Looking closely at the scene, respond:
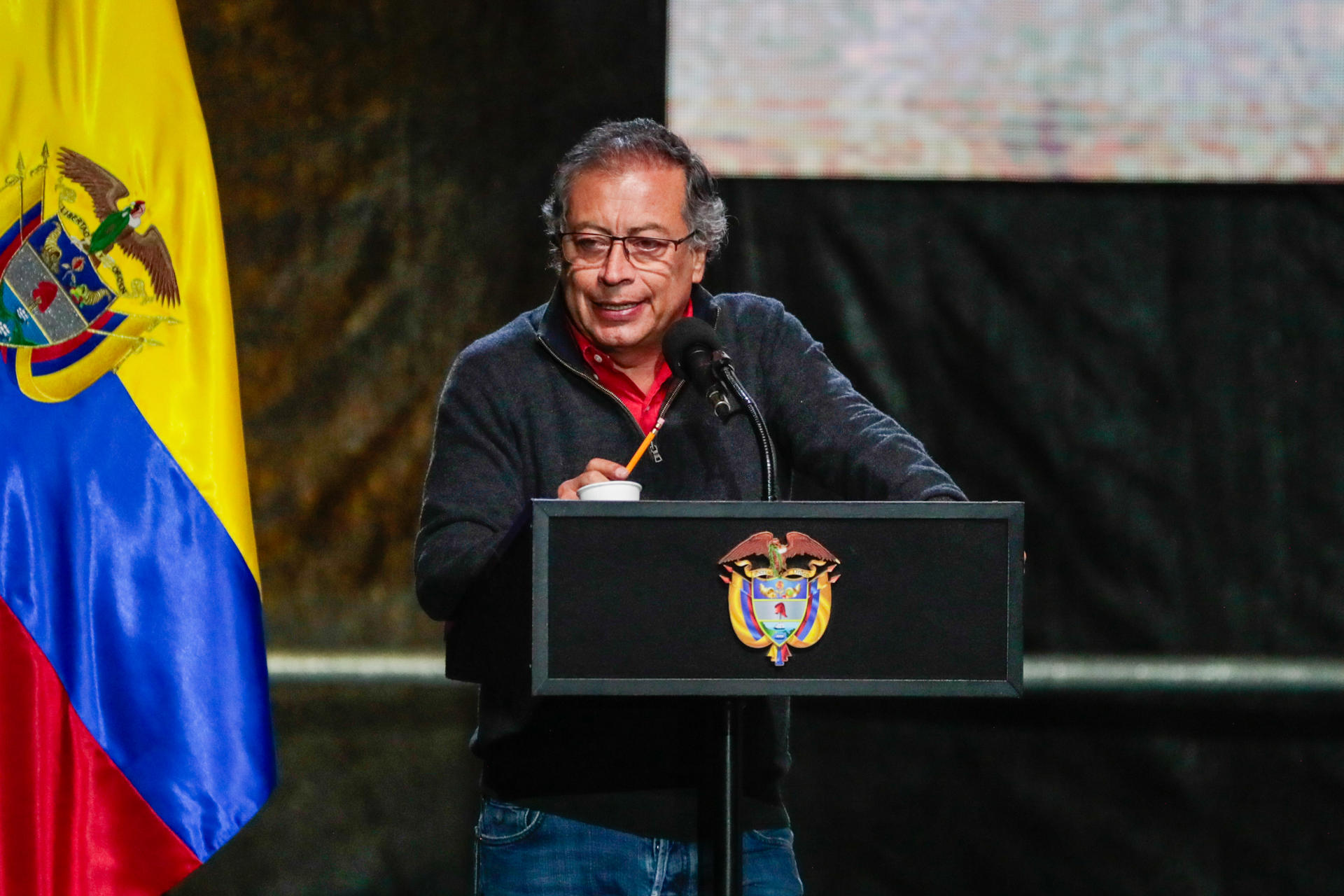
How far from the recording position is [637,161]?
191 centimetres

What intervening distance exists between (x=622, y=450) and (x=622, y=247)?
254mm

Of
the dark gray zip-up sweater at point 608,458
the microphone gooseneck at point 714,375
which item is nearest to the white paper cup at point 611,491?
the microphone gooseneck at point 714,375

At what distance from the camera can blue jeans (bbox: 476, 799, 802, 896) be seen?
5.92 feet

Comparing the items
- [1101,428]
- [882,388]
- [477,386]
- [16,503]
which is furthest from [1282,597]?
[16,503]

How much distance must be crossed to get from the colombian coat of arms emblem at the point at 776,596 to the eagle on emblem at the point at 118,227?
55.5 inches

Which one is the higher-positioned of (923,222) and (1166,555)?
(923,222)

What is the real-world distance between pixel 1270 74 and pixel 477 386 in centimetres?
201

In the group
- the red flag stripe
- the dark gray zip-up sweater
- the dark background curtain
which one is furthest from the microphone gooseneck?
the dark background curtain

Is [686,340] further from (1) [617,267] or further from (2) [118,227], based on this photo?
(2) [118,227]

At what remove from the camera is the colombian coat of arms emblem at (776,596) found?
1.35 metres

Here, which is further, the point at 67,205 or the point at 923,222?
the point at 923,222

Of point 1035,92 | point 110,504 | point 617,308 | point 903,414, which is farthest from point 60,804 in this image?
point 1035,92

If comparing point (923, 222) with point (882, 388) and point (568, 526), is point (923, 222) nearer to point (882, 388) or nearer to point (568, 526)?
point (882, 388)

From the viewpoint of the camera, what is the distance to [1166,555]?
3.04m
